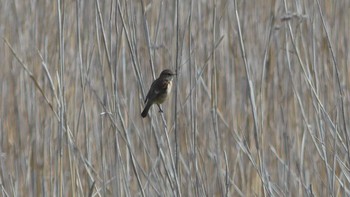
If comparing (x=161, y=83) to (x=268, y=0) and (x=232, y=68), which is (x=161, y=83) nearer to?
(x=232, y=68)

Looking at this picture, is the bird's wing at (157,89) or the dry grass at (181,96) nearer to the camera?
the bird's wing at (157,89)

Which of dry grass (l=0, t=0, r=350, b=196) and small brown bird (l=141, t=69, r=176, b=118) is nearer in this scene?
small brown bird (l=141, t=69, r=176, b=118)

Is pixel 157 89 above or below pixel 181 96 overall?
above

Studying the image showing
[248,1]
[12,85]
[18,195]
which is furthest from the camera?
[248,1]

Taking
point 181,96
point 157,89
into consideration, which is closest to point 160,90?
point 157,89

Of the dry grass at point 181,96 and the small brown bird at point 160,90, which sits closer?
the small brown bird at point 160,90

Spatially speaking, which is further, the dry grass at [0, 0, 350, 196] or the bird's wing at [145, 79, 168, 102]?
the dry grass at [0, 0, 350, 196]

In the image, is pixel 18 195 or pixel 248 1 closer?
pixel 18 195

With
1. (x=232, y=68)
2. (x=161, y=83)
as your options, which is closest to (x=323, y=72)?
(x=232, y=68)

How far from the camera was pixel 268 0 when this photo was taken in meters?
3.42

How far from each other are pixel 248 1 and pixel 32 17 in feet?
3.34

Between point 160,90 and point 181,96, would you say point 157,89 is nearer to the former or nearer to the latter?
point 160,90

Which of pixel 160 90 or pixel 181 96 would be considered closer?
pixel 160 90

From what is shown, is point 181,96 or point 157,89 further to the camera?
point 181,96
